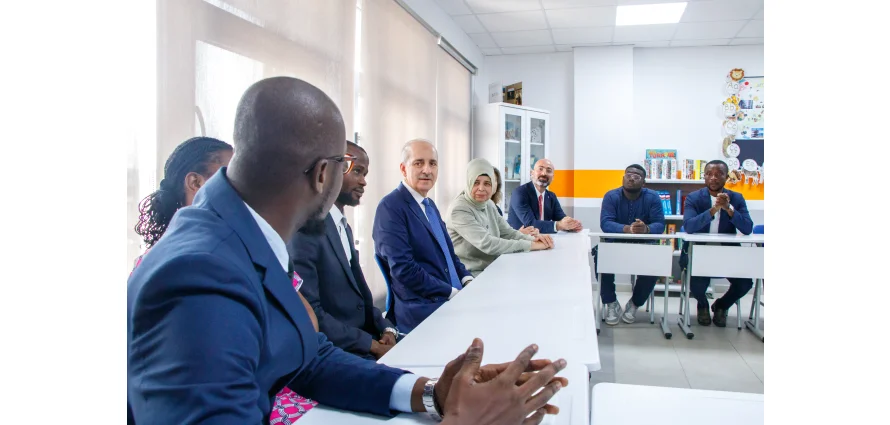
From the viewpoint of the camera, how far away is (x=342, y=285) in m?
1.92

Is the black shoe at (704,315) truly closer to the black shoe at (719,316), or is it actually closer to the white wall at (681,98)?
the black shoe at (719,316)

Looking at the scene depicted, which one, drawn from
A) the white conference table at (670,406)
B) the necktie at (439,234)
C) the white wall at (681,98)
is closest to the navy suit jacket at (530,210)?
the white wall at (681,98)

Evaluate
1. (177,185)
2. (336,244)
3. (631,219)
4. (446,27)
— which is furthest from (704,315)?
(177,185)

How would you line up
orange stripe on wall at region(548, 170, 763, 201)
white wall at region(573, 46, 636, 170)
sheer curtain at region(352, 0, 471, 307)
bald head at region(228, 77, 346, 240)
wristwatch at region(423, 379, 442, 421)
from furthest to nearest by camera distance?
orange stripe on wall at region(548, 170, 763, 201), white wall at region(573, 46, 636, 170), sheer curtain at region(352, 0, 471, 307), wristwatch at region(423, 379, 442, 421), bald head at region(228, 77, 346, 240)

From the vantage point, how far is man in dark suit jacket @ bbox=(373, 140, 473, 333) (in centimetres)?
246

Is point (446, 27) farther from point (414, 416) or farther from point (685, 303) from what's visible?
point (414, 416)

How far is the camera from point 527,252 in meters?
3.37

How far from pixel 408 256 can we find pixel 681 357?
2.37 m

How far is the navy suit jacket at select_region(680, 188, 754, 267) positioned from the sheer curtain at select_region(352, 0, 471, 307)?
236 cm

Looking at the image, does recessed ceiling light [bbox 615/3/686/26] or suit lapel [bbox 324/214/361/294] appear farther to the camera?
recessed ceiling light [bbox 615/3/686/26]

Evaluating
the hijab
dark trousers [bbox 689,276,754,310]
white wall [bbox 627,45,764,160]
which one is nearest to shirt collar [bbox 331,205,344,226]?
the hijab

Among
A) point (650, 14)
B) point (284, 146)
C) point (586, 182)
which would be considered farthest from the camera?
point (586, 182)

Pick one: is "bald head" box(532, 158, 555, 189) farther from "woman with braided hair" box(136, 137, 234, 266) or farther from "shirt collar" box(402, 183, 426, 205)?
"woman with braided hair" box(136, 137, 234, 266)
